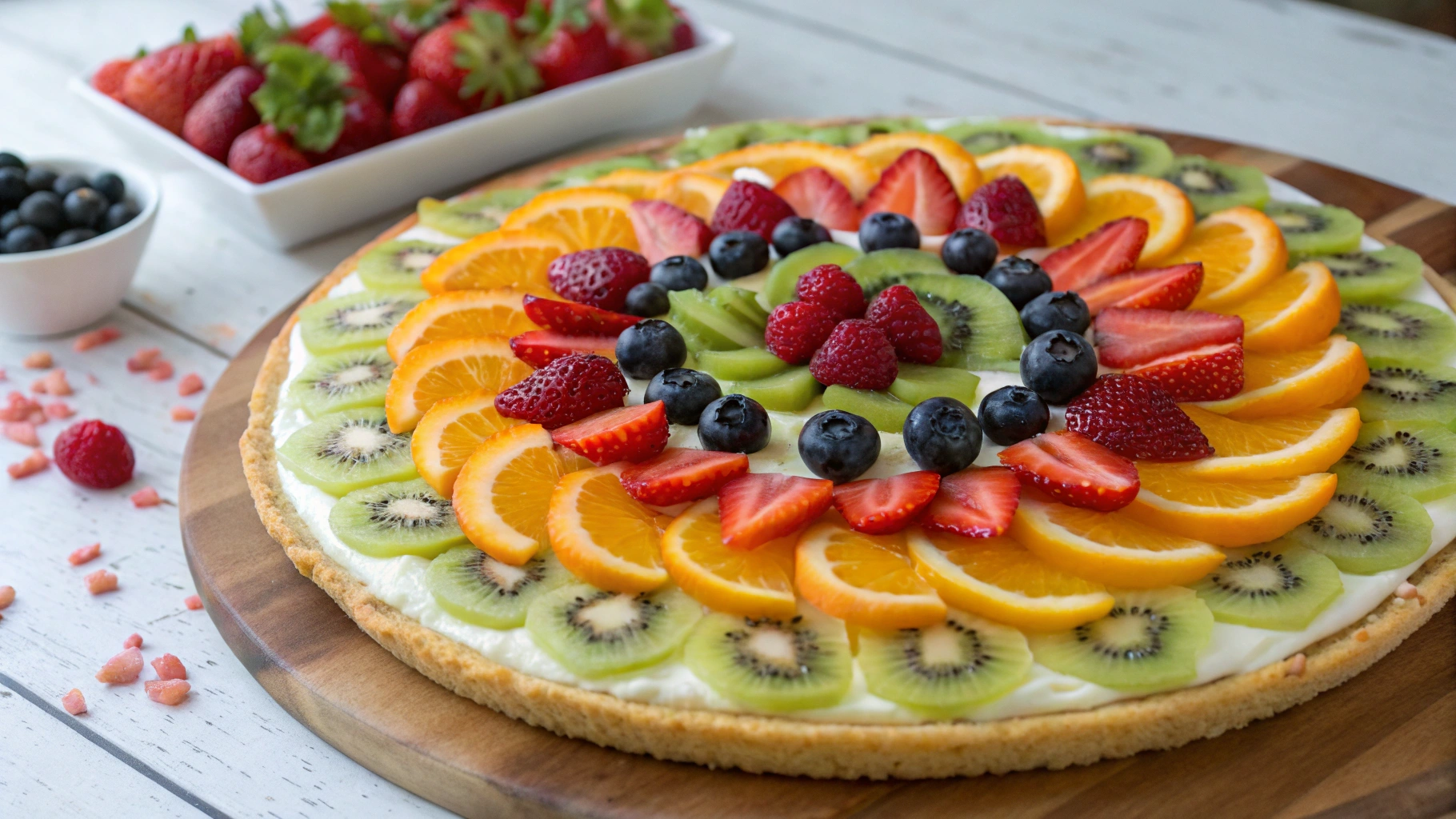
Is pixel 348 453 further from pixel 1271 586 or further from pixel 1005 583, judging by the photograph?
pixel 1271 586

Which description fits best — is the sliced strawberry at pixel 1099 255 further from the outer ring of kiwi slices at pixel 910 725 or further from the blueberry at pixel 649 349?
the outer ring of kiwi slices at pixel 910 725

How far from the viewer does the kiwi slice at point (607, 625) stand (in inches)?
106

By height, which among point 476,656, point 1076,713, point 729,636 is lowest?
point 476,656

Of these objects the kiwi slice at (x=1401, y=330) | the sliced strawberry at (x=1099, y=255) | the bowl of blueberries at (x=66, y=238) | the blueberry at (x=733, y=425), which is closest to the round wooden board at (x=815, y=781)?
the blueberry at (x=733, y=425)

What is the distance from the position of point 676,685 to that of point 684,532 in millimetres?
389

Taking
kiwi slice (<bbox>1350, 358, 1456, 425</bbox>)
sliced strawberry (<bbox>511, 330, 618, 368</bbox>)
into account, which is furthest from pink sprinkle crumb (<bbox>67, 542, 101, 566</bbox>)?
kiwi slice (<bbox>1350, 358, 1456, 425</bbox>)

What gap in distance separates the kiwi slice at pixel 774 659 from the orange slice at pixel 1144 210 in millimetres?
1880

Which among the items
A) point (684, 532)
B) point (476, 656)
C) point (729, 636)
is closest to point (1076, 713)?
point (729, 636)

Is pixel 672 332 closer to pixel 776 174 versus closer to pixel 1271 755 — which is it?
pixel 776 174

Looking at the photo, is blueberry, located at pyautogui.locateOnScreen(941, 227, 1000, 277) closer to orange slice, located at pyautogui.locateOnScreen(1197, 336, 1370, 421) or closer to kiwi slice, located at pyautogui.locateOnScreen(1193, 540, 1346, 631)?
orange slice, located at pyautogui.locateOnScreen(1197, 336, 1370, 421)

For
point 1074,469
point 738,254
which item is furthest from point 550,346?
point 1074,469

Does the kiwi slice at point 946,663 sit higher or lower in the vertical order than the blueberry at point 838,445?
lower

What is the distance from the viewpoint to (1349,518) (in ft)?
9.87

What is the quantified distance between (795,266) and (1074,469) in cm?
124
